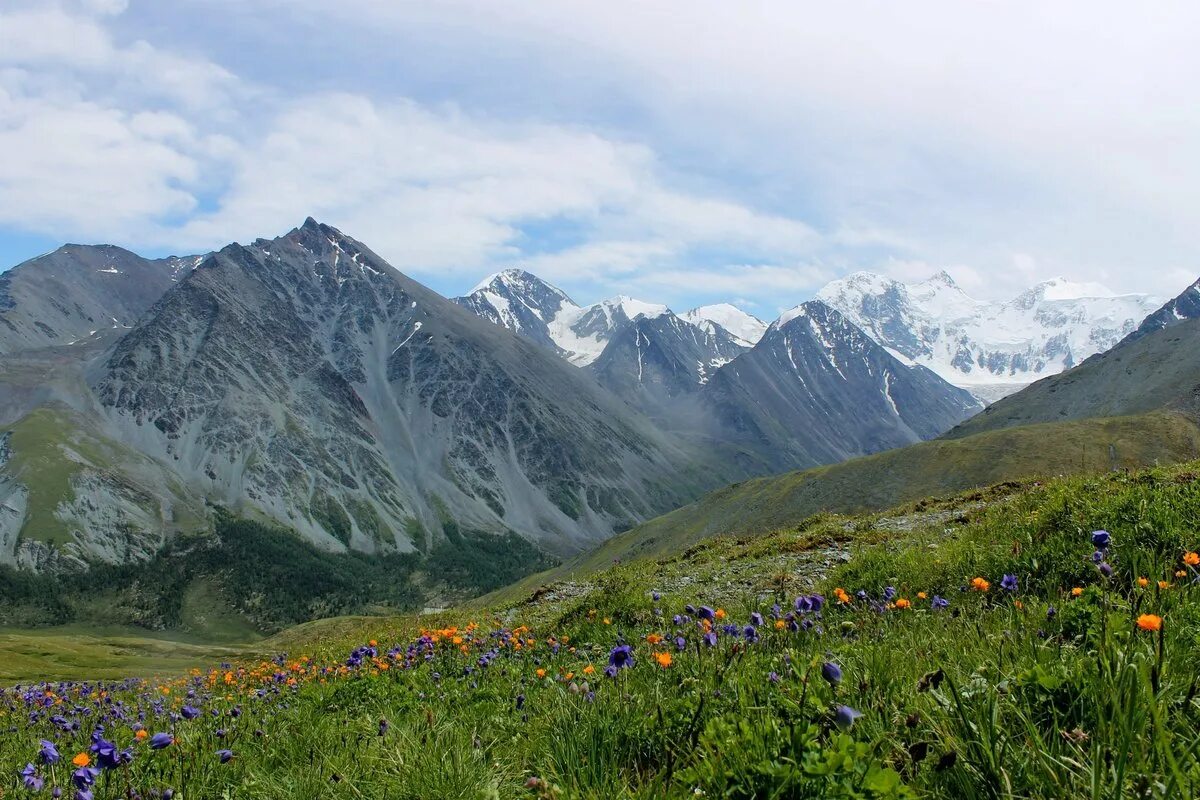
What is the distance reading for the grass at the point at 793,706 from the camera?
3029mm

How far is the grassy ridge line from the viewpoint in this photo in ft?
258

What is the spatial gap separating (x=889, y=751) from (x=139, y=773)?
18.4 ft

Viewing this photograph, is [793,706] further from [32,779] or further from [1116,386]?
[1116,386]

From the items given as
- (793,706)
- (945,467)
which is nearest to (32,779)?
(793,706)

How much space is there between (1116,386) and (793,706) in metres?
194

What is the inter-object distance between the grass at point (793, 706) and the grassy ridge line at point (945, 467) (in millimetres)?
66841

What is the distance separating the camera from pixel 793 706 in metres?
4.19

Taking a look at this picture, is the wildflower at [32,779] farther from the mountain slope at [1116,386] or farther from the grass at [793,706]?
the mountain slope at [1116,386]

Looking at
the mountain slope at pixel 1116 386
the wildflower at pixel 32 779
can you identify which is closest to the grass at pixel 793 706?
the wildflower at pixel 32 779

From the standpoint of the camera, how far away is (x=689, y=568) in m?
23.4

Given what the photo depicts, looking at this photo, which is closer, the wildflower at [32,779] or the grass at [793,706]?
the grass at [793,706]

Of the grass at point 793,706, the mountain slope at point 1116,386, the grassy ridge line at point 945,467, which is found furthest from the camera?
the mountain slope at point 1116,386

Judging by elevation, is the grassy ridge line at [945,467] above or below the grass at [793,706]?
below

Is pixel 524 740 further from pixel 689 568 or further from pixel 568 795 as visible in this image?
pixel 689 568
